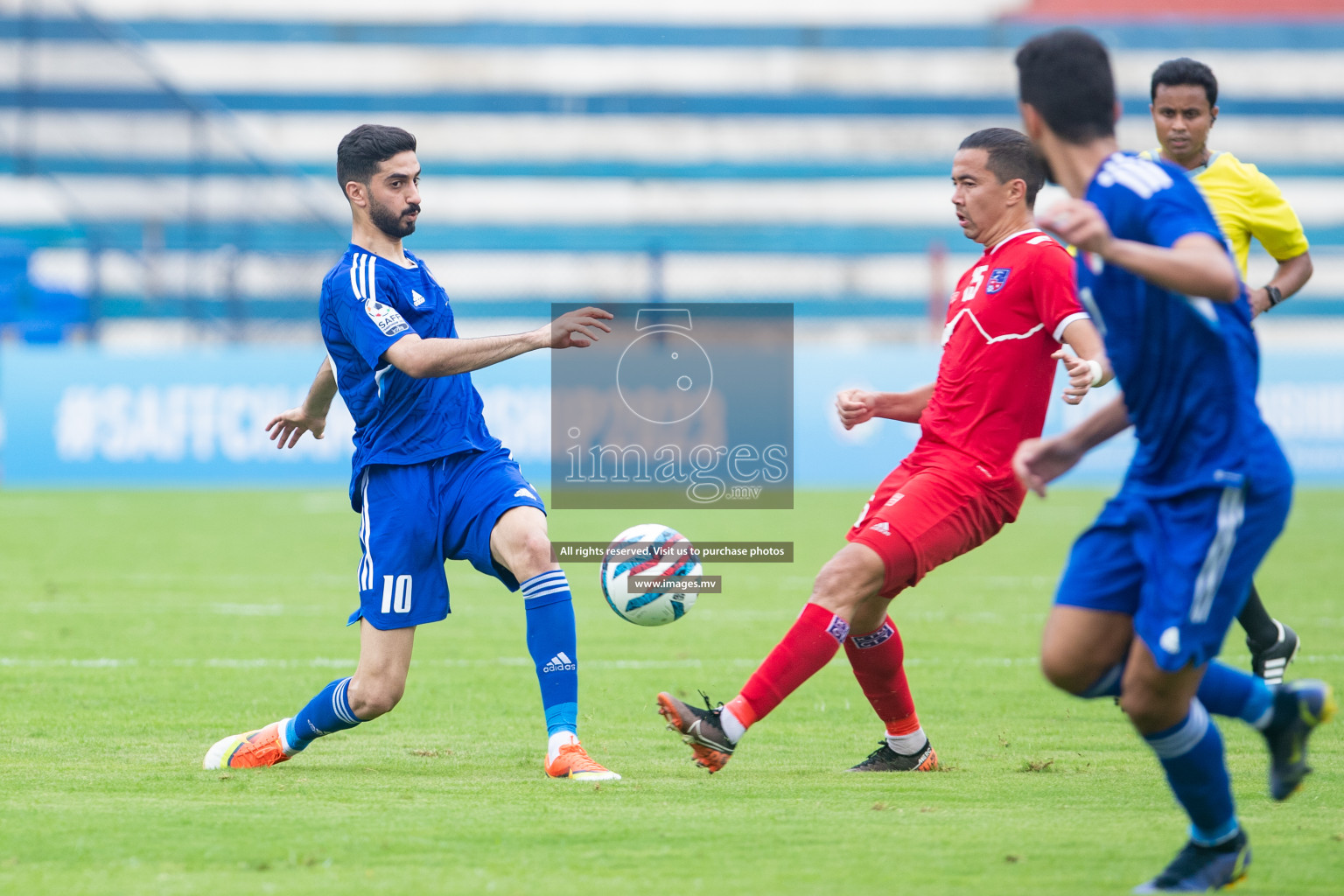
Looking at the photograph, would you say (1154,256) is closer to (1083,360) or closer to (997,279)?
(1083,360)

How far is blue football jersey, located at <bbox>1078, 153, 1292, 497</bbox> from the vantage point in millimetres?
3674

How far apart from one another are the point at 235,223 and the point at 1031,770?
19.4m

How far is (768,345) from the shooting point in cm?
2009

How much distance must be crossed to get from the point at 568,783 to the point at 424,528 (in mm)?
1026

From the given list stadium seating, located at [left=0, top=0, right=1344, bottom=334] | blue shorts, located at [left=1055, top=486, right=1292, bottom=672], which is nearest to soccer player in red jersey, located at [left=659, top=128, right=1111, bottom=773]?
blue shorts, located at [left=1055, top=486, right=1292, bottom=672]

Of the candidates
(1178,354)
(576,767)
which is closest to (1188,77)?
(1178,354)

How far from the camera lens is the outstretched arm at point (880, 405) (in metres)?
5.77

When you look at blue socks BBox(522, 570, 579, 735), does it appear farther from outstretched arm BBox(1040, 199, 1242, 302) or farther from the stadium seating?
the stadium seating

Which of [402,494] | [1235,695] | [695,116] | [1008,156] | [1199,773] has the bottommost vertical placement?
[1199,773]

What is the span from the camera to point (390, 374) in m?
5.47

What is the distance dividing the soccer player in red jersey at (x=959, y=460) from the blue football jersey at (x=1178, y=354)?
45.9 inches

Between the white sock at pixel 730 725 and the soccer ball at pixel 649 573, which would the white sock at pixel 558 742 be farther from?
the soccer ball at pixel 649 573

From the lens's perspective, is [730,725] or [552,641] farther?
[552,641]

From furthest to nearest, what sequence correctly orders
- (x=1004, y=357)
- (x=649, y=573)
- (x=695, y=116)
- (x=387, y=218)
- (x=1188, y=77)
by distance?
(x=695, y=116), (x=649, y=573), (x=1188, y=77), (x=387, y=218), (x=1004, y=357)
